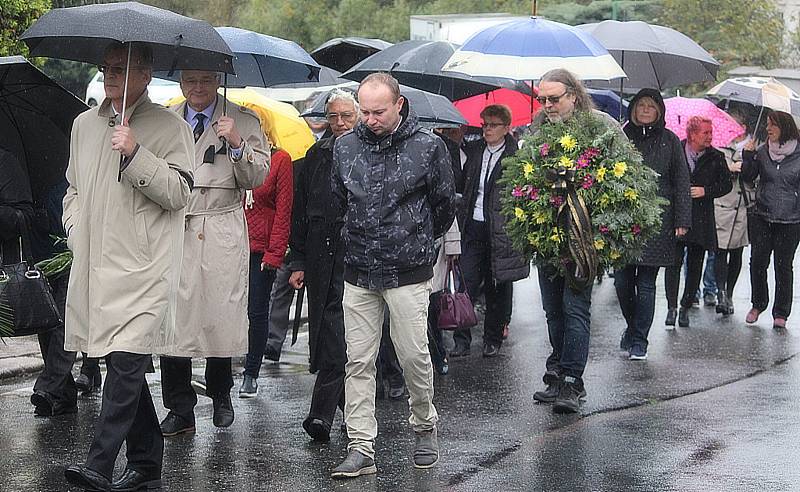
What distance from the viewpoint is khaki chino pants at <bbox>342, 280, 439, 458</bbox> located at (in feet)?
22.8

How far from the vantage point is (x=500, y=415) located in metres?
8.54

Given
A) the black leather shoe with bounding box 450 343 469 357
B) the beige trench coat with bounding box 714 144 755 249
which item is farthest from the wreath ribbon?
the beige trench coat with bounding box 714 144 755 249

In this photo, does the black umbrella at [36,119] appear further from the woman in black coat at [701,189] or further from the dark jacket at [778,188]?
the dark jacket at [778,188]

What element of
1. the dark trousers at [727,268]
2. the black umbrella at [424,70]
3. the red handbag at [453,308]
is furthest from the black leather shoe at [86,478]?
the dark trousers at [727,268]

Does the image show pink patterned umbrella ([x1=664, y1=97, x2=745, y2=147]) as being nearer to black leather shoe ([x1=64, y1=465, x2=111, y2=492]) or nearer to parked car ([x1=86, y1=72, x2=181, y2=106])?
black leather shoe ([x1=64, y1=465, x2=111, y2=492])

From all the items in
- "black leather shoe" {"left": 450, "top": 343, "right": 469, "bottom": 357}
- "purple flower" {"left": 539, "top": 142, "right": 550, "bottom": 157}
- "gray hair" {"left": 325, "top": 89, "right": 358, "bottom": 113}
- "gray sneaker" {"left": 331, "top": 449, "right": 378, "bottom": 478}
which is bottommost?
"black leather shoe" {"left": 450, "top": 343, "right": 469, "bottom": 357}

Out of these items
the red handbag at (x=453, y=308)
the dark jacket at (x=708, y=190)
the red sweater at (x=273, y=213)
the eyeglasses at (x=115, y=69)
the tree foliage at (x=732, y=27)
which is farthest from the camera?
the tree foliage at (x=732, y=27)

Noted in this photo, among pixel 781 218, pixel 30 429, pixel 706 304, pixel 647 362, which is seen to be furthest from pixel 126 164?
pixel 706 304

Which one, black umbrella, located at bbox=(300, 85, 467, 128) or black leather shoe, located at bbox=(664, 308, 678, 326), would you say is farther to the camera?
black leather shoe, located at bbox=(664, 308, 678, 326)

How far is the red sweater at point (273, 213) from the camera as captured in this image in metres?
8.64

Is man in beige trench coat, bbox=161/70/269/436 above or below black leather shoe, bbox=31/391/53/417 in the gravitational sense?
above

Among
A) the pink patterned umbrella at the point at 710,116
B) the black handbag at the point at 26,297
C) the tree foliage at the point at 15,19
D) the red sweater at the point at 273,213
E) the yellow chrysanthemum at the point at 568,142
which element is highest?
the tree foliage at the point at 15,19

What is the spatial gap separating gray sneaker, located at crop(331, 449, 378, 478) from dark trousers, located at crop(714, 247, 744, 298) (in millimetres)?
7111

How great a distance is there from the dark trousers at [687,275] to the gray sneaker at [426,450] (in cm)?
538
